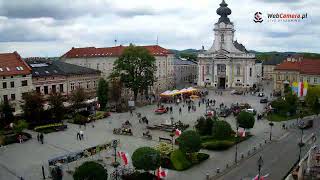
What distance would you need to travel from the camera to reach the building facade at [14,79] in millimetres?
50875

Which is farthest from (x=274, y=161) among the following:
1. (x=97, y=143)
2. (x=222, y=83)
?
(x=222, y=83)

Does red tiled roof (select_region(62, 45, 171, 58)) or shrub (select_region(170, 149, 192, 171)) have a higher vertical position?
red tiled roof (select_region(62, 45, 171, 58))

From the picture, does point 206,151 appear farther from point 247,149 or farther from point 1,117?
point 1,117

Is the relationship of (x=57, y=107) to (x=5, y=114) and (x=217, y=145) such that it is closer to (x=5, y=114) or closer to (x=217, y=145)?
(x=5, y=114)

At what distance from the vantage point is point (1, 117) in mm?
46000

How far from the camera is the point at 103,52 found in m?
79.1

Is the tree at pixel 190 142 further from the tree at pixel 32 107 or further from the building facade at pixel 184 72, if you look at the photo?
the building facade at pixel 184 72

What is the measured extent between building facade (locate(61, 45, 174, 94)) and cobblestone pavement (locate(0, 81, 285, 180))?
25763mm

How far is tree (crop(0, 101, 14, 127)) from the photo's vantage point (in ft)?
149

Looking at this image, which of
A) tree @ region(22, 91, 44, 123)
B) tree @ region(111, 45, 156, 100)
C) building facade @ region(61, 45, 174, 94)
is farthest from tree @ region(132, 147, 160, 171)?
building facade @ region(61, 45, 174, 94)

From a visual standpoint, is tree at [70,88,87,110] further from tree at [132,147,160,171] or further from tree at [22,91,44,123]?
tree at [132,147,160,171]

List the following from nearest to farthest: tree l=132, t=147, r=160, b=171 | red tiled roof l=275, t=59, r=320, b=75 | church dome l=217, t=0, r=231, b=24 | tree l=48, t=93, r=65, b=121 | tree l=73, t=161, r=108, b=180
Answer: tree l=73, t=161, r=108, b=180
tree l=132, t=147, r=160, b=171
tree l=48, t=93, r=65, b=121
red tiled roof l=275, t=59, r=320, b=75
church dome l=217, t=0, r=231, b=24

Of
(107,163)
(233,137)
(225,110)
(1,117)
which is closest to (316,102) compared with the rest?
(225,110)

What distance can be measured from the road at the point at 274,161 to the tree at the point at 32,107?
27539 mm
